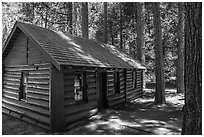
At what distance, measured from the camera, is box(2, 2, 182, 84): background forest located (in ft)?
75.3

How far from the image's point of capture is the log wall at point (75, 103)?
8.39 meters

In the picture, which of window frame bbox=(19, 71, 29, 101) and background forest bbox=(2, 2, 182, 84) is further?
background forest bbox=(2, 2, 182, 84)

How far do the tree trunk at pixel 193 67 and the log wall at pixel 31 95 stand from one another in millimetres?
5788

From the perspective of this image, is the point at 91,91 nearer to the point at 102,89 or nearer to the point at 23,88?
the point at 102,89

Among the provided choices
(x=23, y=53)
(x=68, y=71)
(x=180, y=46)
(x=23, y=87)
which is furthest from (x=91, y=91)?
(x=180, y=46)

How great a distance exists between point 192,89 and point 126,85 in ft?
29.6

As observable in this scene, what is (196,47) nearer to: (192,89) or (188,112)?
(192,89)

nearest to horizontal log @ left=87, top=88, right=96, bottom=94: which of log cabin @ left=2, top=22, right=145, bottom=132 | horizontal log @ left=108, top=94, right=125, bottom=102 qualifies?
log cabin @ left=2, top=22, right=145, bottom=132

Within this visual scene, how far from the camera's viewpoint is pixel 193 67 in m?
4.81

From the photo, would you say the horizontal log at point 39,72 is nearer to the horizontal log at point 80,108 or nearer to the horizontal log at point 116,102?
the horizontal log at point 80,108

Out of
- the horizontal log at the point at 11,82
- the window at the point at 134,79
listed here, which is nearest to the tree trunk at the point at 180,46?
the window at the point at 134,79

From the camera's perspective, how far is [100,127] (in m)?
8.16

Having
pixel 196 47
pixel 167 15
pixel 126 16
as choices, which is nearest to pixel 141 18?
pixel 167 15

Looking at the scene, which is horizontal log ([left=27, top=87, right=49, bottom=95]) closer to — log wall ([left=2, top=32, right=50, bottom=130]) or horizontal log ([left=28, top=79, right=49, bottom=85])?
log wall ([left=2, top=32, right=50, bottom=130])
